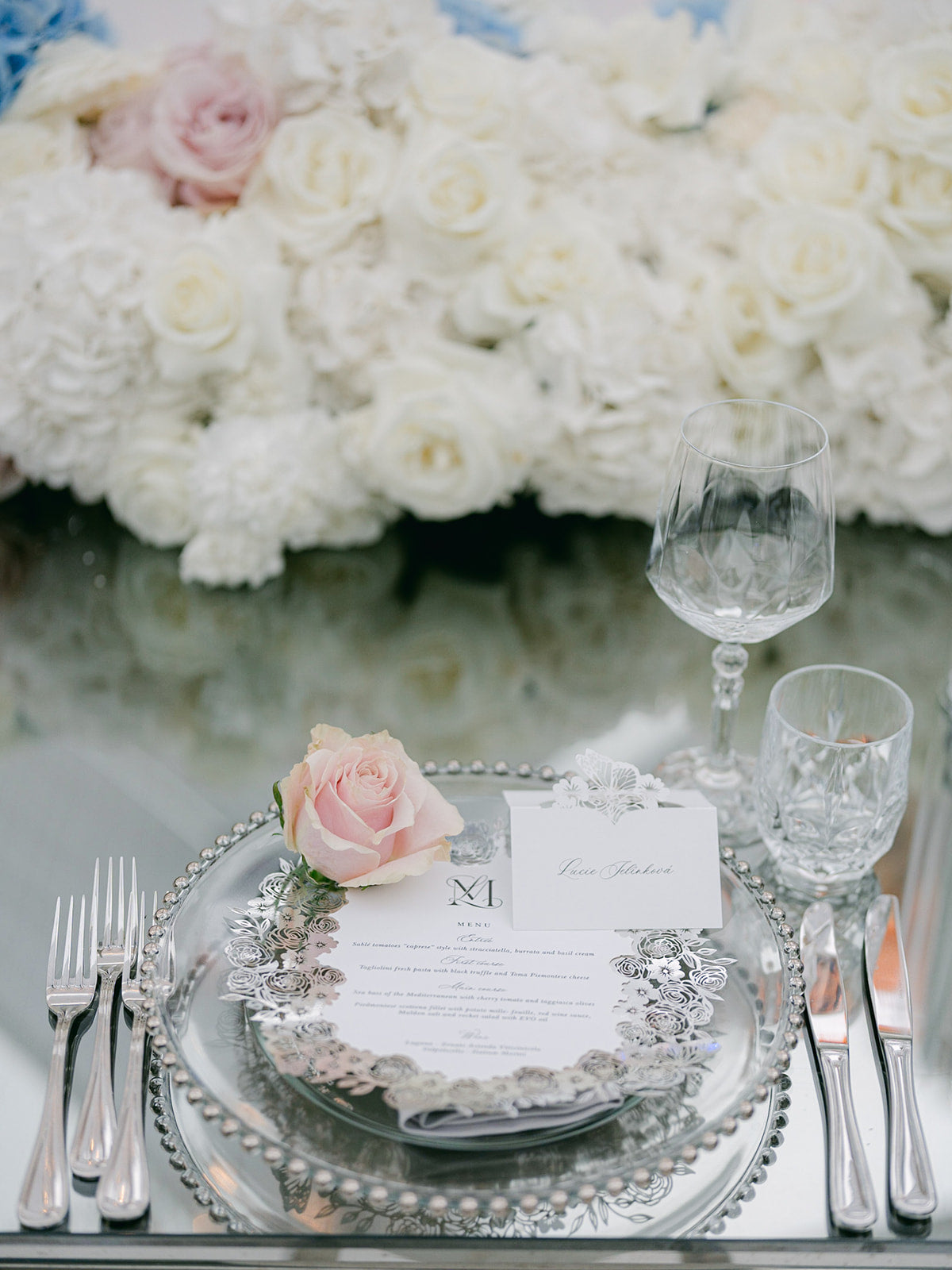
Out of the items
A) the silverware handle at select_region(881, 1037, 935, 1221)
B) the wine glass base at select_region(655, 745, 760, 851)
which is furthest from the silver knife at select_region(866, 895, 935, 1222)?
the wine glass base at select_region(655, 745, 760, 851)

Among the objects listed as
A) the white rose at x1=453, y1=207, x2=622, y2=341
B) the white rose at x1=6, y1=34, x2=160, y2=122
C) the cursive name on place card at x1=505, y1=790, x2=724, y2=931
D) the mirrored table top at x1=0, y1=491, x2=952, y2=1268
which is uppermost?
the white rose at x1=6, y1=34, x2=160, y2=122

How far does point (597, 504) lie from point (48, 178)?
20.2 inches

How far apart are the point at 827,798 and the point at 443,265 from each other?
0.52 meters

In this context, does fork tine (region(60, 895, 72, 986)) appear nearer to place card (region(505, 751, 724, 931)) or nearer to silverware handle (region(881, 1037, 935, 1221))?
place card (region(505, 751, 724, 931))

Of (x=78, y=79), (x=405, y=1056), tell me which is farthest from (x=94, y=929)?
(x=78, y=79)

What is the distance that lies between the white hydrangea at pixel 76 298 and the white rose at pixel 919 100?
0.57 meters

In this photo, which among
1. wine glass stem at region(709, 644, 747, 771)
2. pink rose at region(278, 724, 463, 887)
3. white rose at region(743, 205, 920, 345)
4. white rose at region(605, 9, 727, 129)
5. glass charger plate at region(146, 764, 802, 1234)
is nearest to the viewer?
glass charger plate at region(146, 764, 802, 1234)

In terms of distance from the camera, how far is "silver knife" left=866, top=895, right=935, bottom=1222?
57cm

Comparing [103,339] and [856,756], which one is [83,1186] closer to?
[856,756]

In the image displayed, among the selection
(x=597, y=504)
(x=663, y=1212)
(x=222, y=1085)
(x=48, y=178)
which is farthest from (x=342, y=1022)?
(x=48, y=178)

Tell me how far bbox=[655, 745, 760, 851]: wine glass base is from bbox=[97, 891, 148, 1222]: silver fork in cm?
37

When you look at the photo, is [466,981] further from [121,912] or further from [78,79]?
[78,79]

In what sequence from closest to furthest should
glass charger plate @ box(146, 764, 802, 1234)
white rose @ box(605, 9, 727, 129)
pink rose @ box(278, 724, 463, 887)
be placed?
glass charger plate @ box(146, 764, 802, 1234)
pink rose @ box(278, 724, 463, 887)
white rose @ box(605, 9, 727, 129)

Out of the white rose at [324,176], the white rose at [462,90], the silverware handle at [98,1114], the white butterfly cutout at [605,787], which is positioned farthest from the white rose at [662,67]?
the silverware handle at [98,1114]
